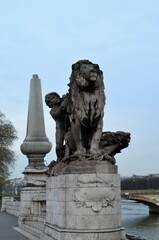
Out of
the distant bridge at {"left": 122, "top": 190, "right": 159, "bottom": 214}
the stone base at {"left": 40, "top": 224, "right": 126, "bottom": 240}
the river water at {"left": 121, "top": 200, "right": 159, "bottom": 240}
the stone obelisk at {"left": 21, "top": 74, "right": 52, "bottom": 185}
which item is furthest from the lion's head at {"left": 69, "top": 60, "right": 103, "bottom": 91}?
the distant bridge at {"left": 122, "top": 190, "right": 159, "bottom": 214}

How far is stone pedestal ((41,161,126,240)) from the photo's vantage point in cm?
830

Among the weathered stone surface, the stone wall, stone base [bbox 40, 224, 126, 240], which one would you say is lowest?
stone base [bbox 40, 224, 126, 240]

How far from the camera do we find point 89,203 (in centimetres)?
832

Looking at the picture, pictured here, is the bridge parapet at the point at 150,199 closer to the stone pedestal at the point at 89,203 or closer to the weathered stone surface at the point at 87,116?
the weathered stone surface at the point at 87,116

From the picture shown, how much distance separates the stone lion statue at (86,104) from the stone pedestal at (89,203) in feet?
1.81

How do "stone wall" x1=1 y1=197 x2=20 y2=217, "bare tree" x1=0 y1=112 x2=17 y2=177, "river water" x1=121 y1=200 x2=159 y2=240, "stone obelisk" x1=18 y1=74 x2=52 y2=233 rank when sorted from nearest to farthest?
"stone obelisk" x1=18 y1=74 x2=52 y2=233 < "stone wall" x1=1 y1=197 x2=20 y2=217 < "river water" x1=121 y1=200 x2=159 y2=240 < "bare tree" x1=0 y1=112 x2=17 y2=177

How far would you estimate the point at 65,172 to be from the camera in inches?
339

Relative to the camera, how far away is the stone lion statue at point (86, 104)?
8.76m

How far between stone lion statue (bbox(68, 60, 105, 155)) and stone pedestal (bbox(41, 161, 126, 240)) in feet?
1.81

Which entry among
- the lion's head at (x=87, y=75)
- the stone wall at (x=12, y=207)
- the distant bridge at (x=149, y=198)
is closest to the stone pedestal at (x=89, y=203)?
the lion's head at (x=87, y=75)

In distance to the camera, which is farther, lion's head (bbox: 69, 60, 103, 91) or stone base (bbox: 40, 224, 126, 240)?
lion's head (bbox: 69, 60, 103, 91)

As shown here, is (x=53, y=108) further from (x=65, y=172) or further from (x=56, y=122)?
(x=65, y=172)

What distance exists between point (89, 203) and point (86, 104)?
205cm

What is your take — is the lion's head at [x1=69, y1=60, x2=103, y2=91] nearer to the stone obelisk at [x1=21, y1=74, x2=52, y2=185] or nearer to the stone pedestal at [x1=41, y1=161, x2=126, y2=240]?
the stone pedestal at [x1=41, y1=161, x2=126, y2=240]
